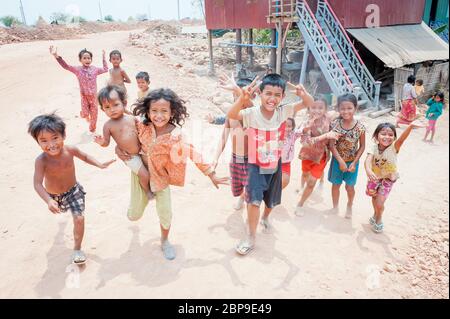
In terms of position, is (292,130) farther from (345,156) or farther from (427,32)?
(427,32)

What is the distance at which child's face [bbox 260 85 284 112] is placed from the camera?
9.07 ft

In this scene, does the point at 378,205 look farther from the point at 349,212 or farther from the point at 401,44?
the point at 401,44

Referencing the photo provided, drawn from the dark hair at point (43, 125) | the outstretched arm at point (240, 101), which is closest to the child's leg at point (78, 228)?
the dark hair at point (43, 125)

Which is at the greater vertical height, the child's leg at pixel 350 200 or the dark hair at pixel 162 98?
the dark hair at pixel 162 98

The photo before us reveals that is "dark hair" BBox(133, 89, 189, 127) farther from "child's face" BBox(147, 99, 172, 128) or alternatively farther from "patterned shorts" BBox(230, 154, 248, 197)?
"patterned shorts" BBox(230, 154, 248, 197)

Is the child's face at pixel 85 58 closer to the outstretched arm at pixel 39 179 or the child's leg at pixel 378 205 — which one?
the outstretched arm at pixel 39 179

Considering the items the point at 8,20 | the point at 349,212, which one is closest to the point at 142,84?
the point at 349,212

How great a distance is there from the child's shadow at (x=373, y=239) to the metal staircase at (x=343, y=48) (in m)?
7.02

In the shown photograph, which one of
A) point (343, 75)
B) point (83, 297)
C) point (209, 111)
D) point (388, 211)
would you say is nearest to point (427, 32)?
point (343, 75)

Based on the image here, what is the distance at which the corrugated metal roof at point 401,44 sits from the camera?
9.96 meters

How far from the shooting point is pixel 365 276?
2.87m

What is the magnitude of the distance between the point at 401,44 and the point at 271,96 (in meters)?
10.6

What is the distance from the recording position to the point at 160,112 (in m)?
2.78

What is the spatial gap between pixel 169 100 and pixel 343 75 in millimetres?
7669
